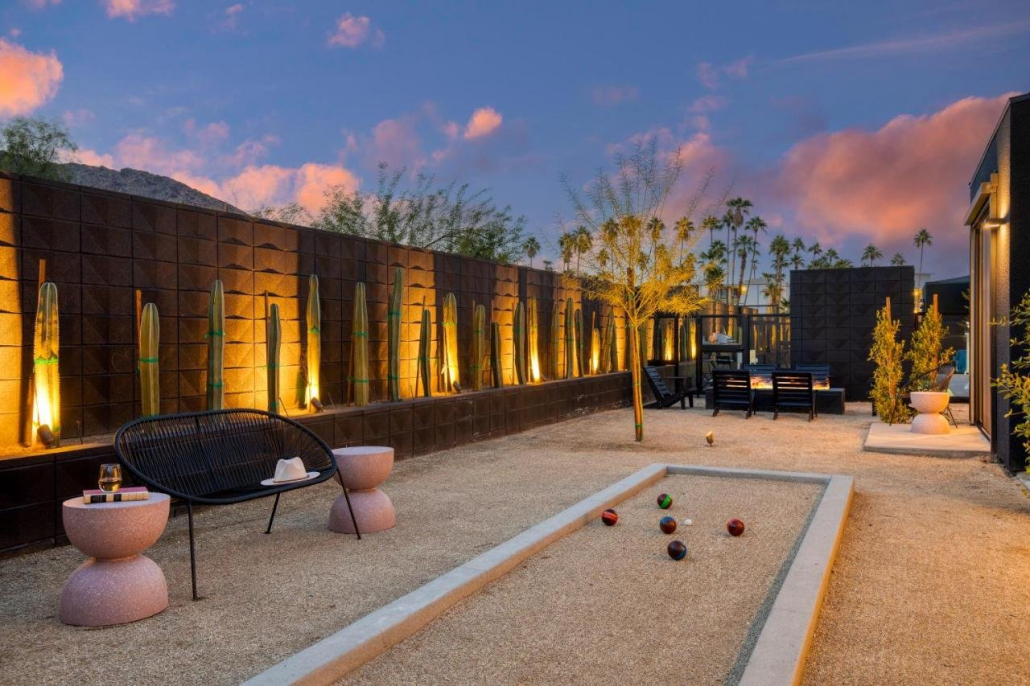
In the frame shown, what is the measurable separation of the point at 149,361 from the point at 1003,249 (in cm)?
748

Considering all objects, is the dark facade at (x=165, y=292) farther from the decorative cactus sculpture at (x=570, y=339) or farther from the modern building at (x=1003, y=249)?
the modern building at (x=1003, y=249)

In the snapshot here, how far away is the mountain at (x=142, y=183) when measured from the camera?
3359cm

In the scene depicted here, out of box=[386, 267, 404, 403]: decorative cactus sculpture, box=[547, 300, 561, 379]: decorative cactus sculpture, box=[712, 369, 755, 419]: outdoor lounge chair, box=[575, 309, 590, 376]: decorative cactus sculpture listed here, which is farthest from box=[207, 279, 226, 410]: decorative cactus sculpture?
box=[712, 369, 755, 419]: outdoor lounge chair

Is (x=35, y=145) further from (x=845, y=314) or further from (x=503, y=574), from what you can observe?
(x=503, y=574)

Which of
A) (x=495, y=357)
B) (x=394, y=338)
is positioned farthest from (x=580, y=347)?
(x=394, y=338)

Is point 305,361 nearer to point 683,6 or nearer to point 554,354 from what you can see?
point 554,354

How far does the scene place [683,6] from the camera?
10453 millimetres

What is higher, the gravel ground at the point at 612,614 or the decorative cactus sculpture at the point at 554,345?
the decorative cactus sculpture at the point at 554,345

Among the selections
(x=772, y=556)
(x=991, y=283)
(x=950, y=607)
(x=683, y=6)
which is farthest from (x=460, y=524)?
(x=683, y=6)

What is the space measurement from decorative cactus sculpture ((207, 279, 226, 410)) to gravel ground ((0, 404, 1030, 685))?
0.93 meters

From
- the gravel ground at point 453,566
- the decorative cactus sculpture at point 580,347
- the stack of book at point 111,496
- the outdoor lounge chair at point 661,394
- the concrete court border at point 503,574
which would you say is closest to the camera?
the concrete court border at point 503,574

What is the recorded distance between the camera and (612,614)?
3199 millimetres

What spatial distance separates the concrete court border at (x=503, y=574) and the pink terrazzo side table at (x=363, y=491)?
3.41ft

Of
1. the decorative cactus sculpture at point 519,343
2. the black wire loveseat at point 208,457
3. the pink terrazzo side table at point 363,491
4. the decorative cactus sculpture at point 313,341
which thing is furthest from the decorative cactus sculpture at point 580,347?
the pink terrazzo side table at point 363,491
